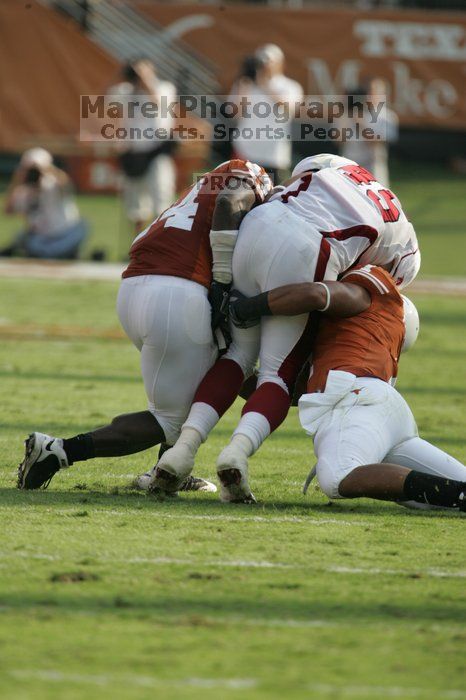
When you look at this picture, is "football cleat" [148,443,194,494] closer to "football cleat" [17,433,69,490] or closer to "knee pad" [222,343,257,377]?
"football cleat" [17,433,69,490]

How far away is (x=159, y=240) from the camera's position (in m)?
5.61

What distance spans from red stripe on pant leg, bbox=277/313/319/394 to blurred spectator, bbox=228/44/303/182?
873 cm

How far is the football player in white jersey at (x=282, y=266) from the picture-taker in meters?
5.40

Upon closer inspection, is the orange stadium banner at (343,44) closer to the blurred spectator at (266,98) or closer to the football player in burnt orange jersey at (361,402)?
the blurred spectator at (266,98)

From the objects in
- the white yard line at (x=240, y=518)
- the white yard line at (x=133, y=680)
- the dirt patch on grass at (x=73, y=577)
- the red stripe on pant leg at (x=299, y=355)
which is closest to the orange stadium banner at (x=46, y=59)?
the red stripe on pant leg at (x=299, y=355)

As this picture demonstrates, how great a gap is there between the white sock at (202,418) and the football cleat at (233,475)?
21 centimetres

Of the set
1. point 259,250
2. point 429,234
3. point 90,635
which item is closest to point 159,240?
point 259,250

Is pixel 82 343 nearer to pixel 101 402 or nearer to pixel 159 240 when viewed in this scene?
pixel 101 402

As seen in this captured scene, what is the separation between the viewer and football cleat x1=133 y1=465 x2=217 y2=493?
560 cm

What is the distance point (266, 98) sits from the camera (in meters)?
14.6

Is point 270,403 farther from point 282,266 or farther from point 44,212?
point 44,212

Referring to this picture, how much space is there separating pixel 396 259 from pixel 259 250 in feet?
2.43

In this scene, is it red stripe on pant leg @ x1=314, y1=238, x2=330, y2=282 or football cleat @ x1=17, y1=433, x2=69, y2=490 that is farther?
red stripe on pant leg @ x1=314, y1=238, x2=330, y2=282

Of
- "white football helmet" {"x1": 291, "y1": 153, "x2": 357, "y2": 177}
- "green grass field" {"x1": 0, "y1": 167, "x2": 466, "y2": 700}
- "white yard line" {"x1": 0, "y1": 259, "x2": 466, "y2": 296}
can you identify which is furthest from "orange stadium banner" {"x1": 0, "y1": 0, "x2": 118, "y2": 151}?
"white football helmet" {"x1": 291, "y1": 153, "x2": 357, "y2": 177}
